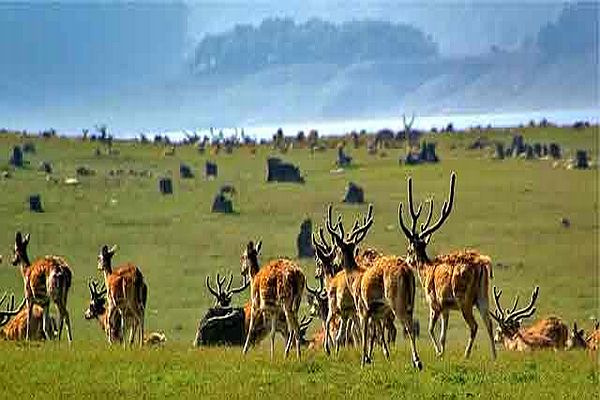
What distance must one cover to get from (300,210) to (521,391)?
Result: 41.4m

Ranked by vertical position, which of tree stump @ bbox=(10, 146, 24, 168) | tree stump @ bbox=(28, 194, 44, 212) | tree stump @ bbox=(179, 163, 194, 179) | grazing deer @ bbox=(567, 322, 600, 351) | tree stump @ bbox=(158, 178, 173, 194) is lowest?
grazing deer @ bbox=(567, 322, 600, 351)

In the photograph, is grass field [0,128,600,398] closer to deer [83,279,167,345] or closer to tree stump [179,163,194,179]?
deer [83,279,167,345]

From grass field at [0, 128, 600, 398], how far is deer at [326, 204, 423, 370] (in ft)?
2.06

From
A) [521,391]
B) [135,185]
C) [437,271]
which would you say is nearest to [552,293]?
[437,271]

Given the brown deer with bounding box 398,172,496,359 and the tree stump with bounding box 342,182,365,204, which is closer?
the brown deer with bounding box 398,172,496,359

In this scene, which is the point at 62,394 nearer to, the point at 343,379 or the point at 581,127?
the point at 343,379

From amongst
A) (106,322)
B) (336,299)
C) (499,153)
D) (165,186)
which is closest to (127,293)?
(106,322)

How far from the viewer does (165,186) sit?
218 ft

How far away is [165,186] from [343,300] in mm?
44583

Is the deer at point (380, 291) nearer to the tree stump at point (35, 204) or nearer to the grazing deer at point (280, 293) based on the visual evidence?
the grazing deer at point (280, 293)

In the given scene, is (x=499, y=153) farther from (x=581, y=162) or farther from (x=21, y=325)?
(x=21, y=325)

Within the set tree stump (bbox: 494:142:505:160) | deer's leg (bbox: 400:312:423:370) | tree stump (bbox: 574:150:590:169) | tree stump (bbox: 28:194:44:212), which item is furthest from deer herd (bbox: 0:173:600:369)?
tree stump (bbox: 494:142:505:160)

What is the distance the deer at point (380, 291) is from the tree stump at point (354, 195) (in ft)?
130

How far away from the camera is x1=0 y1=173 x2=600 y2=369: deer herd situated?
21.4 m
